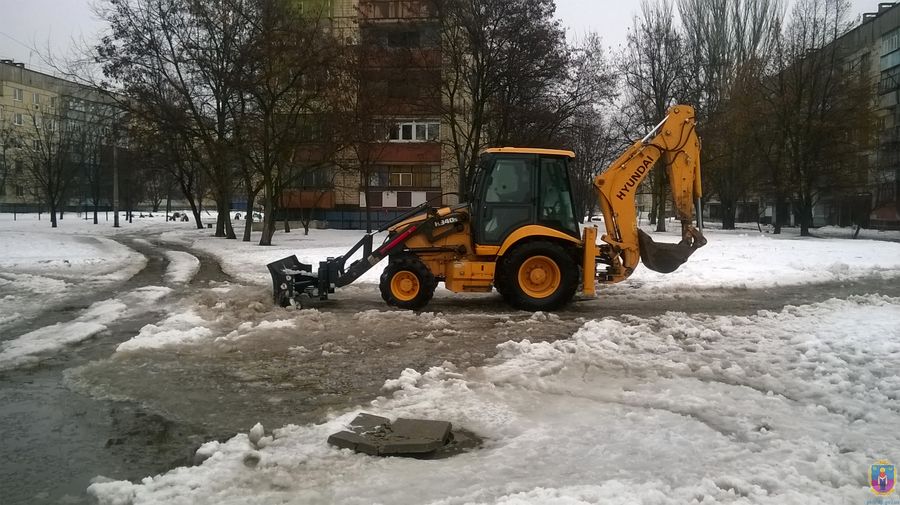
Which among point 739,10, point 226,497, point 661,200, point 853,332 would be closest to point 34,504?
point 226,497

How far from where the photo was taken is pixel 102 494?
391 cm

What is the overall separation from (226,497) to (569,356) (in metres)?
4.28

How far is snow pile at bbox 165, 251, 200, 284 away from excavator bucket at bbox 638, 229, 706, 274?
1051 cm

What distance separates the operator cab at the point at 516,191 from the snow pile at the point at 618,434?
10.8 feet

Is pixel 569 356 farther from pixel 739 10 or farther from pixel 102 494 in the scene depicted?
pixel 739 10

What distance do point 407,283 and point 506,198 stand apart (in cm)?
220

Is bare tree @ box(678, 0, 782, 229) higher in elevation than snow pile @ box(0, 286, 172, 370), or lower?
higher

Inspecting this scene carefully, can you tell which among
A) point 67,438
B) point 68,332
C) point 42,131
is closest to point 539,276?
point 68,332

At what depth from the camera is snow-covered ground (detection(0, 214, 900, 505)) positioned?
3.93 metres

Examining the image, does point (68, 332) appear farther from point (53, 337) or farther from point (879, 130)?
point (879, 130)

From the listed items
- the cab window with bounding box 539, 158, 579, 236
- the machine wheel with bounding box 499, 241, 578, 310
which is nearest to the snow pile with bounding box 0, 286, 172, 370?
the machine wheel with bounding box 499, 241, 578, 310

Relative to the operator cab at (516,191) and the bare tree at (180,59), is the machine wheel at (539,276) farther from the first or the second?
the bare tree at (180,59)

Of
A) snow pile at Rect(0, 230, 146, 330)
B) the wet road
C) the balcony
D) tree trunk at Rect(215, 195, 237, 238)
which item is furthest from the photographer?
tree trunk at Rect(215, 195, 237, 238)

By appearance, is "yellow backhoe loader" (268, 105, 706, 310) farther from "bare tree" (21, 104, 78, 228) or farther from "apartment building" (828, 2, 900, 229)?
"bare tree" (21, 104, 78, 228)
